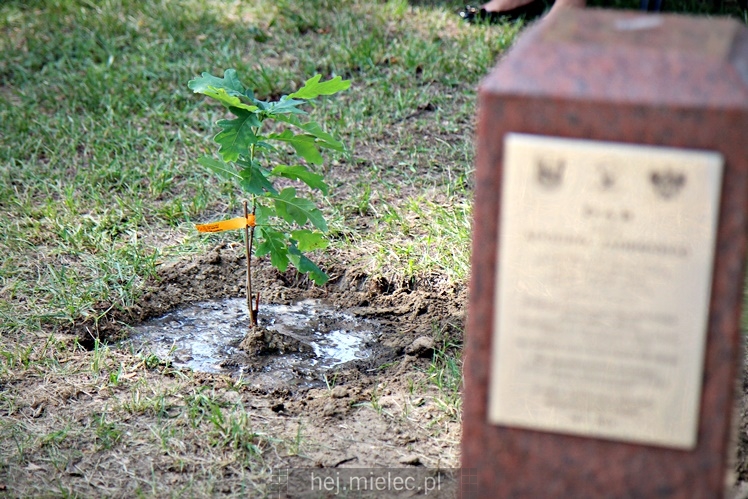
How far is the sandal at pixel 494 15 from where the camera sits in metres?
5.26

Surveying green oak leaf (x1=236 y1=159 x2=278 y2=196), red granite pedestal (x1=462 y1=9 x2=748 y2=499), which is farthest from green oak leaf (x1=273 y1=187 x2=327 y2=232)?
red granite pedestal (x1=462 y1=9 x2=748 y2=499)

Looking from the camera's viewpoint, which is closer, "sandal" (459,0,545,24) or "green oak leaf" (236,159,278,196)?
"green oak leaf" (236,159,278,196)

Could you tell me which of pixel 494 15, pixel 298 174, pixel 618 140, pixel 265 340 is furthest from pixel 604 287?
pixel 494 15

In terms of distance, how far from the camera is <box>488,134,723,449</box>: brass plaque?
1.43m

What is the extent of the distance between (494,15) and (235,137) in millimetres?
3100

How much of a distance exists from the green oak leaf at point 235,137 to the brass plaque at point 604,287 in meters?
1.25

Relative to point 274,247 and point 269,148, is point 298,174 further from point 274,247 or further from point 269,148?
point 274,247

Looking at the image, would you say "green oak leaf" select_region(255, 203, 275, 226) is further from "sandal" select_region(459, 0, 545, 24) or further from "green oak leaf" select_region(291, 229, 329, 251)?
"sandal" select_region(459, 0, 545, 24)

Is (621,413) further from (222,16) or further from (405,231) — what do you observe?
(222,16)

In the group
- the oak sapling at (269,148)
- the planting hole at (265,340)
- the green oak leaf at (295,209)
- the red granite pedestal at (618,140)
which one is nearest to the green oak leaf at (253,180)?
the oak sapling at (269,148)

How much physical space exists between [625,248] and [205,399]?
1459 mm

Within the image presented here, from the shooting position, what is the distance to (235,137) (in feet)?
8.52

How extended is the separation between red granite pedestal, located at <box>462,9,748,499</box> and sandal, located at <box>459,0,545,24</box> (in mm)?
3729

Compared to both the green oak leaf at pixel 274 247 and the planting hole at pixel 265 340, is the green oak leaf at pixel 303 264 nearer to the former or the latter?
the green oak leaf at pixel 274 247
